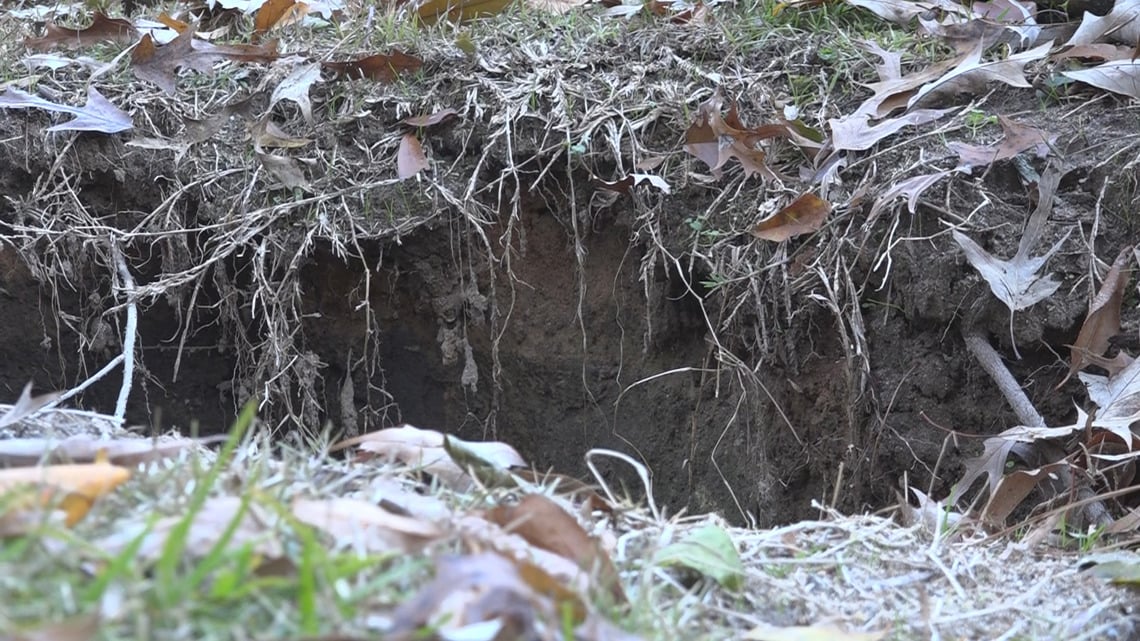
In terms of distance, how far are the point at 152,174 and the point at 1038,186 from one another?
6.36 ft

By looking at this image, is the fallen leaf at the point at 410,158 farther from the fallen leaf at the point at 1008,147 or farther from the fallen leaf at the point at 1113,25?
the fallen leaf at the point at 1113,25

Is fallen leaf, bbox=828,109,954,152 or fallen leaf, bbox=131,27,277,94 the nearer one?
fallen leaf, bbox=828,109,954,152

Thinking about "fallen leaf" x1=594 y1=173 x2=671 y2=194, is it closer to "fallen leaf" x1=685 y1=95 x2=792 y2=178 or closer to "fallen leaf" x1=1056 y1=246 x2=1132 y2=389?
"fallen leaf" x1=685 y1=95 x2=792 y2=178

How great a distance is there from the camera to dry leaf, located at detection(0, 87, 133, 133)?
251 centimetres

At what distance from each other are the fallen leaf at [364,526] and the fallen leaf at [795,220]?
127 cm

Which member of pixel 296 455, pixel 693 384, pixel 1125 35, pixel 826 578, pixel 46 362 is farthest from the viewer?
pixel 46 362

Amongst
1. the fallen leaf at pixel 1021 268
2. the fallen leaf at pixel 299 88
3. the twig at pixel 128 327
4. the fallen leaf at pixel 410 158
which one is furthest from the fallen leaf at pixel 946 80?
the twig at pixel 128 327

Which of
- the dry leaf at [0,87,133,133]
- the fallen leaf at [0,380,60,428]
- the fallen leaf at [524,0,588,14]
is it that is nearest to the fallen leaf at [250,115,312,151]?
the dry leaf at [0,87,133,133]

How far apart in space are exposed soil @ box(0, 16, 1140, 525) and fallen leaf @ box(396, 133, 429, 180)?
5 centimetres

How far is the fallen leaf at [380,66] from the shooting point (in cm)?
258

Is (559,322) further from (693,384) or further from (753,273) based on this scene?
(753,273)

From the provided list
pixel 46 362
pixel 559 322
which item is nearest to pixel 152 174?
pixel 46 362

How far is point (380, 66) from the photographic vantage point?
259cm

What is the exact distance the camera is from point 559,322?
9.00 ft
